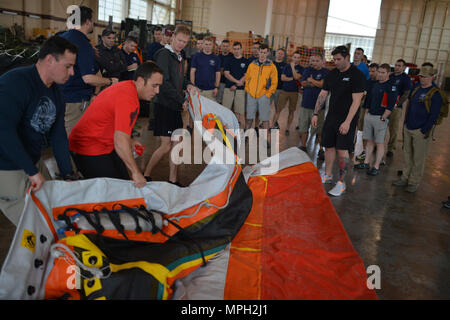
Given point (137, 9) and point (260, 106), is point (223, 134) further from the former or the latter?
point (137, 9)

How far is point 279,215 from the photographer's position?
3.29 metres

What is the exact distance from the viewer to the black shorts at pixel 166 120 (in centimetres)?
389

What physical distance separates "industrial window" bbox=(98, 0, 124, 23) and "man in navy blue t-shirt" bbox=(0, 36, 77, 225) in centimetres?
1683

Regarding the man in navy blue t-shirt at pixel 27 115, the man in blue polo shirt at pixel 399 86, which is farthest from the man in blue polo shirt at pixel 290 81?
the man in navy blue t-shirt at pixel 27 115

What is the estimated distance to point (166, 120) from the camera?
389 centimetres

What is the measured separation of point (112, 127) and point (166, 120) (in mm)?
1138

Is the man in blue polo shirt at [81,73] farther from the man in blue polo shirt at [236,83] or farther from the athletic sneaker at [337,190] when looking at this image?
the man in blue polo shirt at [236,83]

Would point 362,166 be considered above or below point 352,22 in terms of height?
below

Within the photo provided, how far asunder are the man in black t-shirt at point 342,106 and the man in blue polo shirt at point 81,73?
114 inches

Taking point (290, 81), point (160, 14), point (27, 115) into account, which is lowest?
point (27, 115)

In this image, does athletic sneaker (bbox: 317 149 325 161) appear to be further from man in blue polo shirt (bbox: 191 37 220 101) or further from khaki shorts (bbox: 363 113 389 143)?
man in blue polo shirt (bbox: 191 37 220 101)

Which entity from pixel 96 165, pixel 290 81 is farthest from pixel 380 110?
pixel 96 165

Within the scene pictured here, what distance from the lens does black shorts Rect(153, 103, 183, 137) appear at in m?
3.89
